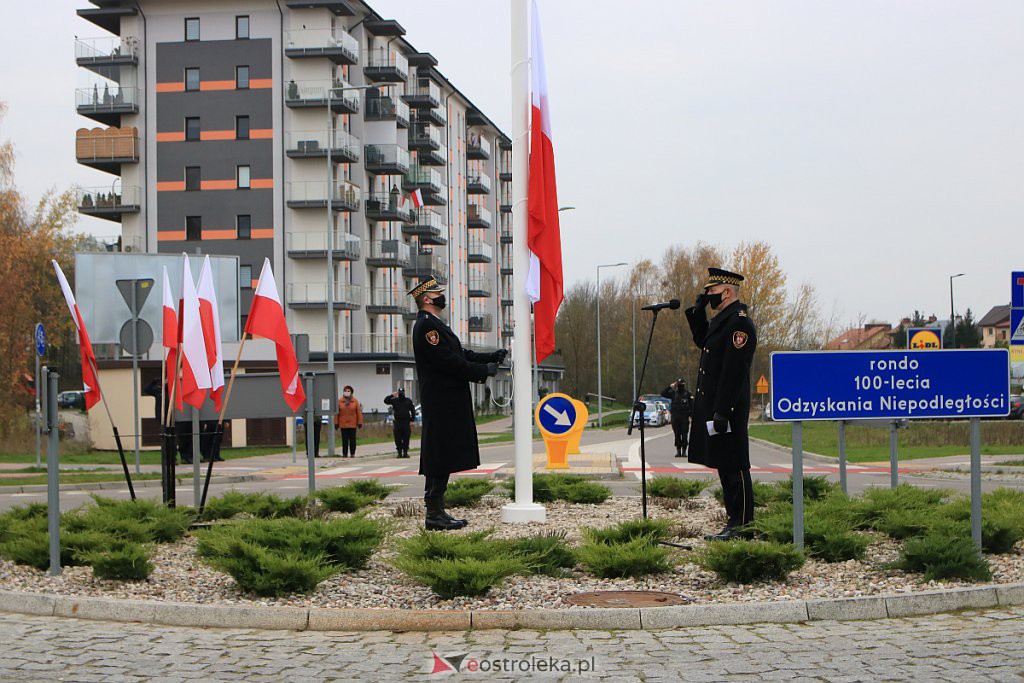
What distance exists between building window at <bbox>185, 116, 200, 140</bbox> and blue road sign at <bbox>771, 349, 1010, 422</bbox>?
58.8m

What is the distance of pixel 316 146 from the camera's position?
6272 cm

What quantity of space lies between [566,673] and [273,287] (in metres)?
7.15

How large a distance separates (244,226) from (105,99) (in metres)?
9.77

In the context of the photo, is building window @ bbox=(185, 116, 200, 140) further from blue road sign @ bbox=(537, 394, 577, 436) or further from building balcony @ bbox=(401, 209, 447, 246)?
blue road sign @ bbox=(537, 394, 577, 436)

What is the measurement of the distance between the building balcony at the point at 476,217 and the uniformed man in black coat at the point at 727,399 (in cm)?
8514

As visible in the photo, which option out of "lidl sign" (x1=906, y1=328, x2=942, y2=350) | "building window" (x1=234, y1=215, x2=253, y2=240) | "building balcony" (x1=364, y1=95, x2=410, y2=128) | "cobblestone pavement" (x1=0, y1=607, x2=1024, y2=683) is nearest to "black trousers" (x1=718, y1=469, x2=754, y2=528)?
"cobblestone pavement" (x1=0, y1=607, x2=1024, y2=683)

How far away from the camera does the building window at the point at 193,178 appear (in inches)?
2486

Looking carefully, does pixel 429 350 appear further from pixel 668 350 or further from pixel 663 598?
pixel 668 350

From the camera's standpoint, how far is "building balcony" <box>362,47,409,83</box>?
6912cm

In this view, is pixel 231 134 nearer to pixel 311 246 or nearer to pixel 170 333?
pixel 311 246

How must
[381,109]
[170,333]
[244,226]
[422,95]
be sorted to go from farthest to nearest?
1. [422,95]
2. [381,109]
3. [244,226]
4. [170,333]

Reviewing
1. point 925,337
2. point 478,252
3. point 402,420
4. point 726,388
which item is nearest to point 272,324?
point 726,388

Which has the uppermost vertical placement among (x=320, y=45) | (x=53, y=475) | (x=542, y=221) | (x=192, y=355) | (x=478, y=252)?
(x=320, y=45)

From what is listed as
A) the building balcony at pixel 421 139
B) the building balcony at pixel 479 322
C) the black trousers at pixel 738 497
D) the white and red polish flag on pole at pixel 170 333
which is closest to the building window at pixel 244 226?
the building balcony at pixel 421 139
